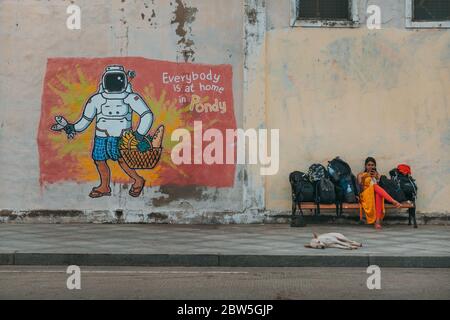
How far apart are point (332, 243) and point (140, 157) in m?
4.53

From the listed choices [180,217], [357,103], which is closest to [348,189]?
[357,103]

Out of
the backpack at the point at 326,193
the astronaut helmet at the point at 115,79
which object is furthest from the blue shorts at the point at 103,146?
the backpack at the point at 326,193

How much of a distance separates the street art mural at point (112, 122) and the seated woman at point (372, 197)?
2.36 m

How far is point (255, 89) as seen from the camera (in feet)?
46.9

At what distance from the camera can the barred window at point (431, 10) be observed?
14352 mm

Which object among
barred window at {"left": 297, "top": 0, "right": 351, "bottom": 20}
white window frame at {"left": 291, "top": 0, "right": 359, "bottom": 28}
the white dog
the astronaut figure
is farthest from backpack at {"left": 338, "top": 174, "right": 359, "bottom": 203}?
the astronaut figure

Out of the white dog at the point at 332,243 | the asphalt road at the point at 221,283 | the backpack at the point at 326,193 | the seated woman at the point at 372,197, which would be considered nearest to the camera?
the asphalt road at the point at 221,283

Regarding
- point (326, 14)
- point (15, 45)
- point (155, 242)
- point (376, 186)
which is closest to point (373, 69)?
point (326, 14)

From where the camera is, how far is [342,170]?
14.0 m

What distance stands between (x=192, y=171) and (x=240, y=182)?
2.90ft

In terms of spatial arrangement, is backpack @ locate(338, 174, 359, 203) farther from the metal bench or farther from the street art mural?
the street art mural

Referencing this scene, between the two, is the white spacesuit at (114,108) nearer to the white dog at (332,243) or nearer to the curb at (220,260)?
the curb at (220,260)

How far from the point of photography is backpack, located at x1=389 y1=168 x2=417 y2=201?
45.1 feet

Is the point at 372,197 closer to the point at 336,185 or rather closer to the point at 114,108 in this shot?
the point at 336,185
